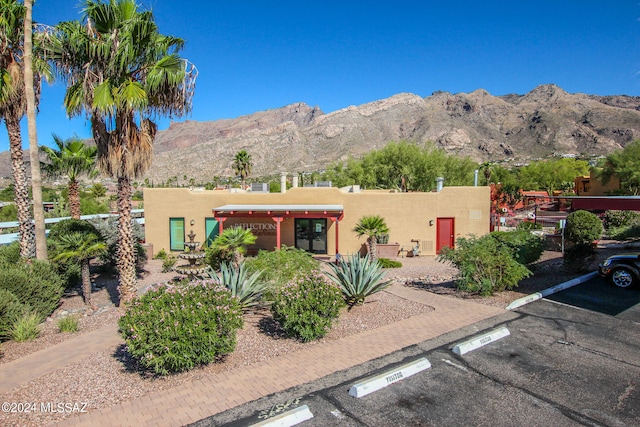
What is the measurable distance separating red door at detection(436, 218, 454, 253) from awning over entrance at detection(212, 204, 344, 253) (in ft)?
15.8

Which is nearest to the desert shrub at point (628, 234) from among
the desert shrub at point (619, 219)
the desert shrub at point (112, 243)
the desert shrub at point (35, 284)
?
the desert shrub at point (619, 219)

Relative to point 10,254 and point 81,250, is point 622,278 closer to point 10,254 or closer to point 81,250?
point 81,250

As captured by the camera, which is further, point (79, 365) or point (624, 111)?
point (624, 111)

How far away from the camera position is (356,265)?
10.3 m

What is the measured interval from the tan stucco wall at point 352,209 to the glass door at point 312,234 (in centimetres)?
28

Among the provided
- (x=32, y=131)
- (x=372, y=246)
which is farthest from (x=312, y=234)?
(x=32, y=131)

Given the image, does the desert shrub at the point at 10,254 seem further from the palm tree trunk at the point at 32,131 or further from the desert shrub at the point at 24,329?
the desert shrub at the point at 24,329

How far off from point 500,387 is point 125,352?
6360mm

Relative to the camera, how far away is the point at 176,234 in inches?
813

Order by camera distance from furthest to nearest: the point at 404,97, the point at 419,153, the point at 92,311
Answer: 1. the point at 404,97
2. the point at 419,153
3. the point at 92,311

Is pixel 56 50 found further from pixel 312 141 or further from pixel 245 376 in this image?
pixel 312 141

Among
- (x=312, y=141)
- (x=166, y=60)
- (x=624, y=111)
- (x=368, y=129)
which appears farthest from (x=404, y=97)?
(x=166, y=60)

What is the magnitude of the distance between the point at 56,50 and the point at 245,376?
367 inches

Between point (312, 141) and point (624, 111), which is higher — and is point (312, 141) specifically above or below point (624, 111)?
below
